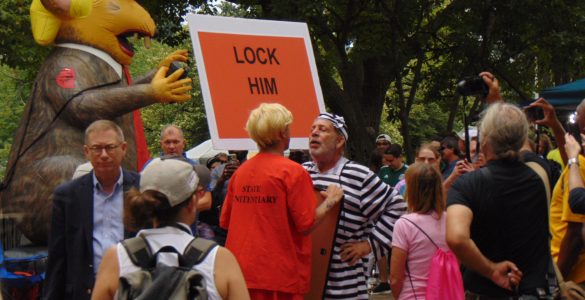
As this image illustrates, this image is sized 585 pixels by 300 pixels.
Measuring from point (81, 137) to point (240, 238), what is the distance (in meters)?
4.26

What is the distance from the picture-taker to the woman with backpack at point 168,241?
3385 mm

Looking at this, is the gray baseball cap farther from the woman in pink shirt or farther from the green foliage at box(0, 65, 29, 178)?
the green foliage at box(0, 65, 29, 178)

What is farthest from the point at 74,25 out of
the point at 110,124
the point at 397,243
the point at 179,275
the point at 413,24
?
the point at 413,24

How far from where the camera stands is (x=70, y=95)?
349 inches

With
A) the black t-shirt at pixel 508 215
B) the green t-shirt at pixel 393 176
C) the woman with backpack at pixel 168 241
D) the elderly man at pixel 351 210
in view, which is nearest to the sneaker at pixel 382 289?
the green t-shirt at pixel 393 176

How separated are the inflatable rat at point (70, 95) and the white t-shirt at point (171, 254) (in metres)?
5.30

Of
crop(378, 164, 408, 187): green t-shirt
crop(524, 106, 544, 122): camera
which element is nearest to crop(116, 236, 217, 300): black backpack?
crop(524, 106, 544, 122): camera

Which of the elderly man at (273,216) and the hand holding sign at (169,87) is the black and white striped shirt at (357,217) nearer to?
the elderly man at (273,216)

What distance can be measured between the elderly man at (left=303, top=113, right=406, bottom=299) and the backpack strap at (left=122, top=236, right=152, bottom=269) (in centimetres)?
219

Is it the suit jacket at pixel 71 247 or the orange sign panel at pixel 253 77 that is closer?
the suit jacket at pixel 71 247

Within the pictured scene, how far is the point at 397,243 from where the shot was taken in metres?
5.44

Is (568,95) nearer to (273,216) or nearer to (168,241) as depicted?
(273,216)

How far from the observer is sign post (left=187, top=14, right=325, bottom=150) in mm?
6609

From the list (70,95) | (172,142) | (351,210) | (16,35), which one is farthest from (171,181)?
(16,35)
